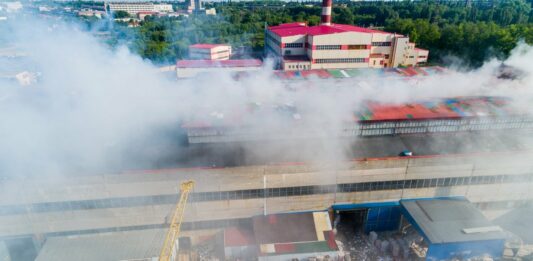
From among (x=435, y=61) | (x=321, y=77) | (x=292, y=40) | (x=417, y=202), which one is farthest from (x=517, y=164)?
(x=435, y=61)

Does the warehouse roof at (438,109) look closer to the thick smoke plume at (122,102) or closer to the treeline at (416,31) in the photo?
the thick smoke plume at (122,102)

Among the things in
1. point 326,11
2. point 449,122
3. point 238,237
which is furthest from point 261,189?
point 326,11

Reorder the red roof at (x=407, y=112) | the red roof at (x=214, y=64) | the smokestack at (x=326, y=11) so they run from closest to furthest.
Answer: the red roof at (x=407, y=112), the red roof at (x=214, y=64), the smokestack at (x=326, y=11)

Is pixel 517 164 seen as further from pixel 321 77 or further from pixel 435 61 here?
pixel 435 61

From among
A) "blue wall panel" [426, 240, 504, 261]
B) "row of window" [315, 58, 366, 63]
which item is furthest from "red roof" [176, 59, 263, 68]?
"blue wall panel" [426, 240, 504, 261]

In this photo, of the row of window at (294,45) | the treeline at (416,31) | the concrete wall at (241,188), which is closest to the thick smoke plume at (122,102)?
the concrete wall at (241,188)
